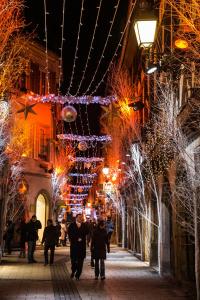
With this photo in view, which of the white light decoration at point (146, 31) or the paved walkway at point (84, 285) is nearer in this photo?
the white light decoration at point (146, 31)

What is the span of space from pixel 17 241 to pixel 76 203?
219ft

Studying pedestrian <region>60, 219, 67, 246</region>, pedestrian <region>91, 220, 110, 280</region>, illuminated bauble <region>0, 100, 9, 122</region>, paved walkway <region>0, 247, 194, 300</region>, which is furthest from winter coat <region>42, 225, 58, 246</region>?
pedestrian <region>60, 219, 67, 246</region>

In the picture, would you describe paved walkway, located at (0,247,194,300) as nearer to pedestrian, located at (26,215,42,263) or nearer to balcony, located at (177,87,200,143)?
pedestrian, located at (26,215,42,263)

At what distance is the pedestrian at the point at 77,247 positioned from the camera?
17078 mm

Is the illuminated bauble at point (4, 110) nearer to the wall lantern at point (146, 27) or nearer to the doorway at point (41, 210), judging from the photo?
the wall lantern at point (146, 27)

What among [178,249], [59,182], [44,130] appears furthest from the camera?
[59,182]

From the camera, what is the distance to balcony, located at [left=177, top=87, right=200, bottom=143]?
1250 cm

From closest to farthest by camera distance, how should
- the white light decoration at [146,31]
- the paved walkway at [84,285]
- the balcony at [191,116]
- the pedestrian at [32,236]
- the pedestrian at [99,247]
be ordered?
the white light decoration at [146,31] < the balcony at [191,116] < the paved walkway at [84,285] < the pedestrian at [99,247] < the pedestrian at [32,236]

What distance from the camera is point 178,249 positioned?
1642 cm

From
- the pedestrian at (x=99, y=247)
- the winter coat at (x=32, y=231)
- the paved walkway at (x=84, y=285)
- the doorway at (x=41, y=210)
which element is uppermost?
the doorway at (x=41, y=210)

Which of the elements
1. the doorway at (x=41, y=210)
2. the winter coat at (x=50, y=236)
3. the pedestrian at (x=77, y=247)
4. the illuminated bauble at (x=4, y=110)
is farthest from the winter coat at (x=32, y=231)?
the doorway at (x=41, y=210)

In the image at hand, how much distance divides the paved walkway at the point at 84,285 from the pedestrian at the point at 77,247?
16.5 inches

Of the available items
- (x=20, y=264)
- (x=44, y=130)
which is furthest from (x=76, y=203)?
(x=20, y=264)

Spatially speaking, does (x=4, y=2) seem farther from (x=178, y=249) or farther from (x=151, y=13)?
(x=178, y=249)
